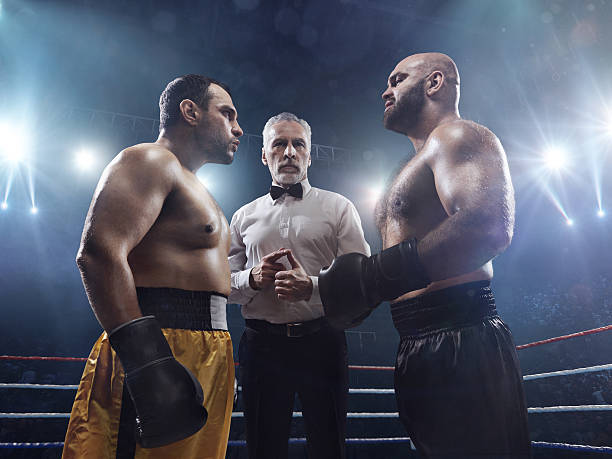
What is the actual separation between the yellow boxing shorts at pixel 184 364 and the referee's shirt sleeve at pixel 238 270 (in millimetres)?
356

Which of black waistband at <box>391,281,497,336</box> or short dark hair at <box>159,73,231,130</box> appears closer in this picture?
black waistband at <box>391,281,497,336</box>

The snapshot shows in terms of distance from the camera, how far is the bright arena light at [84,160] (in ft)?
23.7

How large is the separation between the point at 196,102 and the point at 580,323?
11.0 m

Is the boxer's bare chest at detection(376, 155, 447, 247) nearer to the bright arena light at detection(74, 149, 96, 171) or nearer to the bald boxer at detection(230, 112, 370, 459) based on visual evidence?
the bald boxer at detection(230, 112, 370, 459)

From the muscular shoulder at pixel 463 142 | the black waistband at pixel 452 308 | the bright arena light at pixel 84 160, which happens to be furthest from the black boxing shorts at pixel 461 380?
the bright arena light at pixel 84 160

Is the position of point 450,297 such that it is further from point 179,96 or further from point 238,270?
point 179,96

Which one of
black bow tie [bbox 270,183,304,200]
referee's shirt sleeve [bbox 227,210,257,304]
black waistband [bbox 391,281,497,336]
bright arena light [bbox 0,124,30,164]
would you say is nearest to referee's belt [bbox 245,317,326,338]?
referee's shirt sleeve [bbox 227,210,257,304]

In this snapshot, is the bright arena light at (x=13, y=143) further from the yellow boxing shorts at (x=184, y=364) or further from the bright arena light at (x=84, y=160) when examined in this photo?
the yellow boxing shorts at (x=184, y=364)

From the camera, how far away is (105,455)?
1.00 meters

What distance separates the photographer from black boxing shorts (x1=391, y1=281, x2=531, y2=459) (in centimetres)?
99

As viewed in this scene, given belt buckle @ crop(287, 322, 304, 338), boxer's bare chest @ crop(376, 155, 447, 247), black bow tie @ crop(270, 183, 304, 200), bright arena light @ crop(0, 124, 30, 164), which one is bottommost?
belt buckle @ crop(287, 322, 304, 338)

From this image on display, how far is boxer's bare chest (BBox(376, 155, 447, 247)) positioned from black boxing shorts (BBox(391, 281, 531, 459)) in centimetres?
22

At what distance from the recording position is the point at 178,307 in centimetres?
120

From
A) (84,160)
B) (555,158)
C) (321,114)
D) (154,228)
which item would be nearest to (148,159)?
(154,228)
